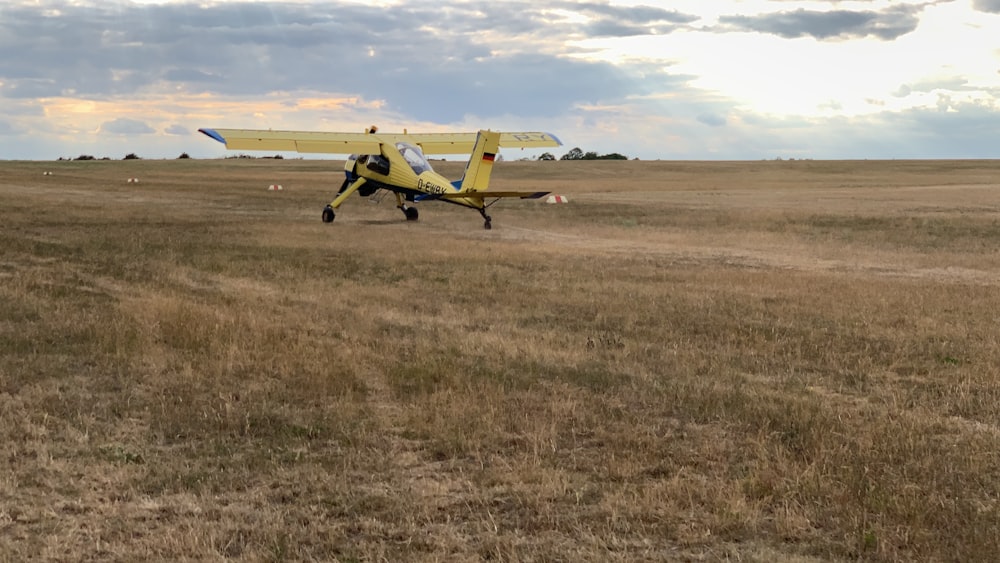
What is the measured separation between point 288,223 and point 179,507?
21.9 metres

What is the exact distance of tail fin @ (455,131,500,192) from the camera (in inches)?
1038

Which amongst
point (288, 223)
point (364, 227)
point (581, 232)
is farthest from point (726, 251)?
point (288, 223)

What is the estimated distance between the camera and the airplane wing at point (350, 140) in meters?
26.6

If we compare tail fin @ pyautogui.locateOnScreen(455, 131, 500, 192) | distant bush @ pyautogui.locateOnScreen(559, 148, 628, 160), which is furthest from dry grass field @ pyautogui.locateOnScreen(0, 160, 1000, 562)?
distant bush @ pyautogui.locateOnScreen(559, 148, 628, 160)

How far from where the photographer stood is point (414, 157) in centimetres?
2789

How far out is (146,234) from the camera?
21.0 metres

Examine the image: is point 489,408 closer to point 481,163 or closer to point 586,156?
point 481,163

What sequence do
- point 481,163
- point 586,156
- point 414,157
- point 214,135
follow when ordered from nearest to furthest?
1. point 214,135
2. point 481,163
3. point 414,157
4. point 586,156

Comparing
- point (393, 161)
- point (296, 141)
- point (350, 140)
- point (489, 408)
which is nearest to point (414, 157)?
point (393, 161)

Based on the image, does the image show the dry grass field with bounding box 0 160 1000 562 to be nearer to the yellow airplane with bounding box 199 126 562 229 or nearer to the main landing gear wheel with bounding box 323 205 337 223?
the yellow airplane with bounding box 199 126 562 229

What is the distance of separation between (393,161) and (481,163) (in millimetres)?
3398

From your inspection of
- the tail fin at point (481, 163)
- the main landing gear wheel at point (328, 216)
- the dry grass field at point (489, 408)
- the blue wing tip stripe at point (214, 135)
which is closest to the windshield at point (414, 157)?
the tail fin at point (481, 163)

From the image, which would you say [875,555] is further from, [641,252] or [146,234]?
[146,234]

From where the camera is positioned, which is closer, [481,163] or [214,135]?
[214,135]
